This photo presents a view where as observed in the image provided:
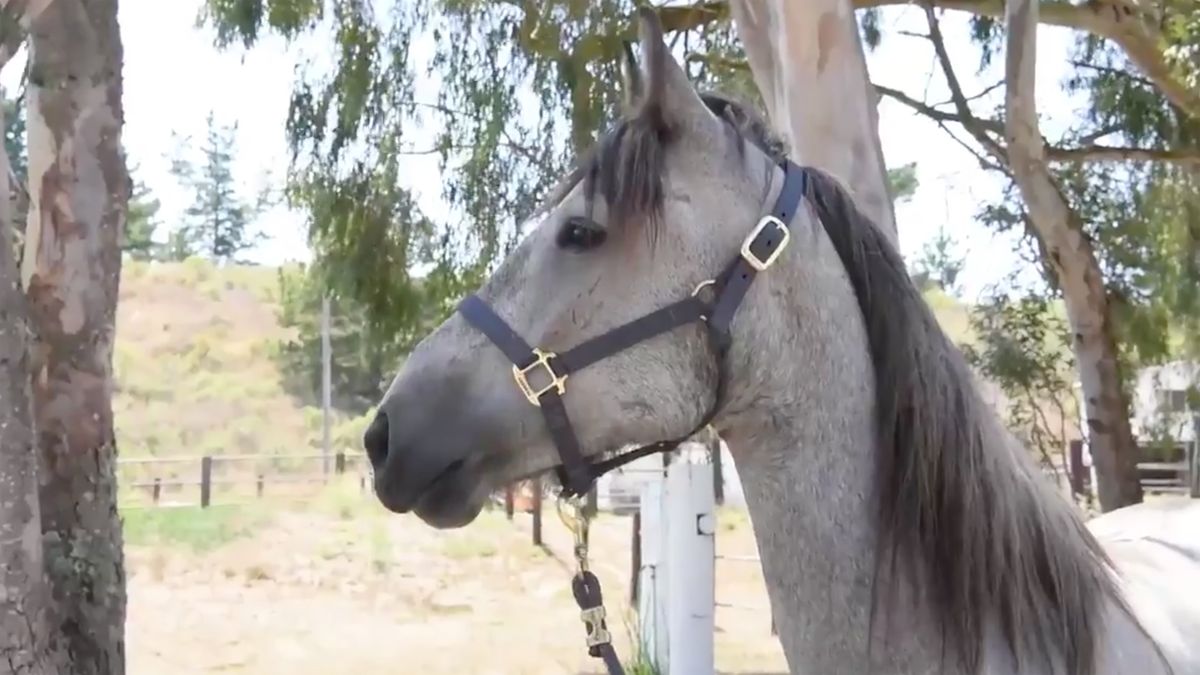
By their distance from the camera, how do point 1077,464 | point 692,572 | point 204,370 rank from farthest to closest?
point 204,370
point 1077,464
point 692,572

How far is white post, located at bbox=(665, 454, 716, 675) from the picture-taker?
438cm

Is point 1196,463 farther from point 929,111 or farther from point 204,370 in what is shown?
point 204,370

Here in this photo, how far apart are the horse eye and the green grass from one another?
12860 mm

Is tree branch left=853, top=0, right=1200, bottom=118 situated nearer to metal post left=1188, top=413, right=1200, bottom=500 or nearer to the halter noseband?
metal post left=1188, top=413, right=1200, bottom=500

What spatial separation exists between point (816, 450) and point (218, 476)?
2457 cm

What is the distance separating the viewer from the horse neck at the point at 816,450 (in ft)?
5.03

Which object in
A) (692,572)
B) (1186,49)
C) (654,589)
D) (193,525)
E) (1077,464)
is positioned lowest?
(193,525)

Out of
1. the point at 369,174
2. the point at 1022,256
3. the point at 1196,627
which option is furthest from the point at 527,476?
the point at 1022,256

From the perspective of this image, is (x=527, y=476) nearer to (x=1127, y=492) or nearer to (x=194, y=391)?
(x=1127, y=492)

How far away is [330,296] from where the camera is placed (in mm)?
8539

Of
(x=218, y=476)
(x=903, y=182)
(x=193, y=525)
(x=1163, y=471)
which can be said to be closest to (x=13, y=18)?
(x=903, y=182)

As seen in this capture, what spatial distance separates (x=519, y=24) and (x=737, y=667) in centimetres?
444

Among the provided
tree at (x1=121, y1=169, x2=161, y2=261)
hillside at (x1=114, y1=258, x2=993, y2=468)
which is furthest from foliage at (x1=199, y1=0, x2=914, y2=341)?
tree at (x1=121, y1=169, x2=161, y2=261)

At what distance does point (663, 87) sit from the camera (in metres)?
1.54
